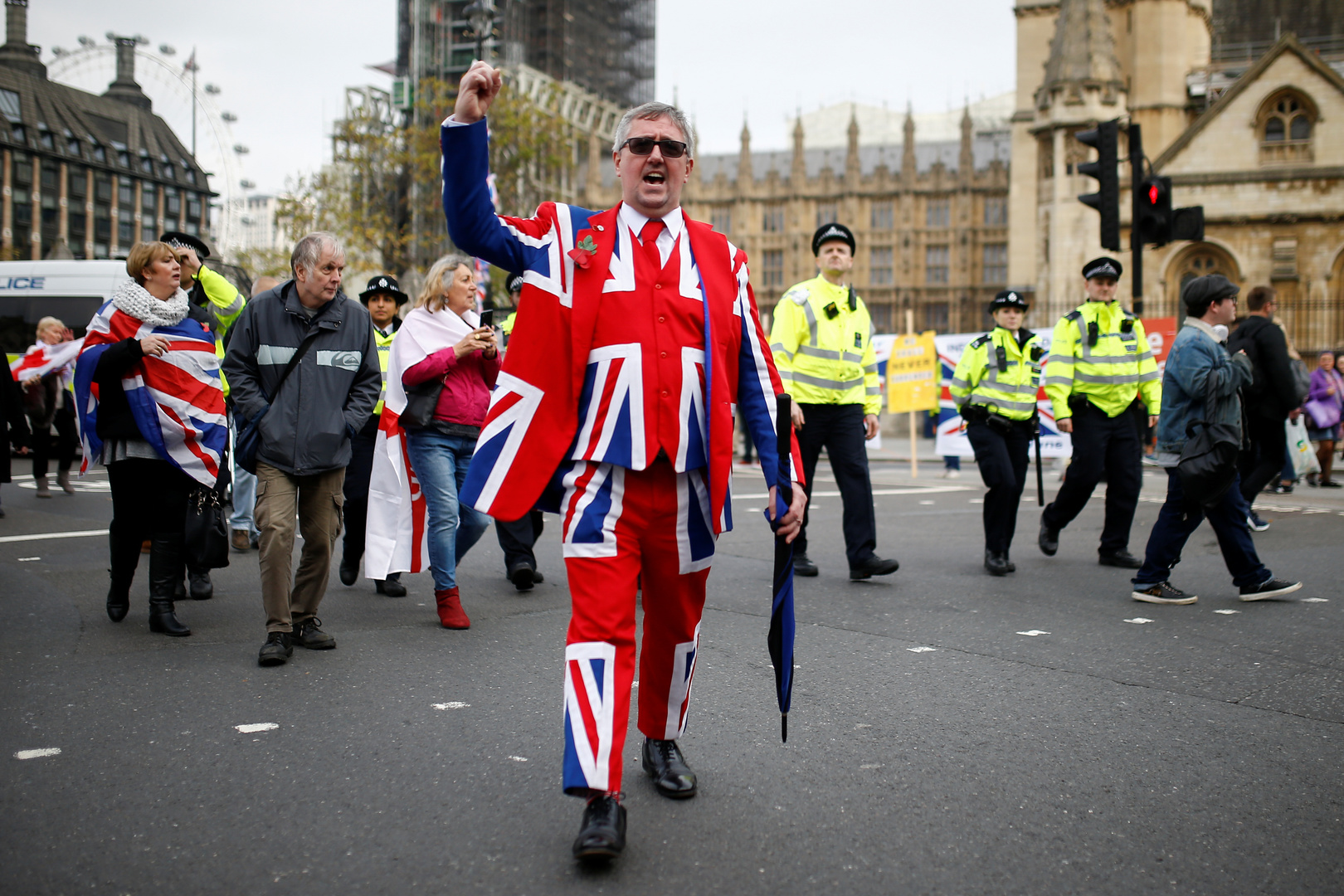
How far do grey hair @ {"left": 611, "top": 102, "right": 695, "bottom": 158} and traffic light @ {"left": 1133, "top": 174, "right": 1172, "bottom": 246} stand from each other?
34.3 feet

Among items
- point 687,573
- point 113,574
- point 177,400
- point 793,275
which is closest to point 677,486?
point 687,573

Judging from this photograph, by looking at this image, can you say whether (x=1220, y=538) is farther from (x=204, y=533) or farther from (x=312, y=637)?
(x=204, y=533)

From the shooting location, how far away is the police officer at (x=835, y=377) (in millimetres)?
7195

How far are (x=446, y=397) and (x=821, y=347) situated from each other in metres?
2.43

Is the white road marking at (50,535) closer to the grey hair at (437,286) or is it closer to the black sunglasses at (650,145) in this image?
the grey hair at (437,286)

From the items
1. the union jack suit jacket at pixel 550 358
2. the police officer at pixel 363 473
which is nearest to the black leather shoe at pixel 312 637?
the police officer at pixel 363 473

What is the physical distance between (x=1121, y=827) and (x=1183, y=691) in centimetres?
165

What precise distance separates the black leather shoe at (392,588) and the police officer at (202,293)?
0.96 meters

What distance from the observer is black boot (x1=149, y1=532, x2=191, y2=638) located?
5641mm

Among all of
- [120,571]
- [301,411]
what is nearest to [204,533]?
[120,571]

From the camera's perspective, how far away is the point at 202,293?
7.92m

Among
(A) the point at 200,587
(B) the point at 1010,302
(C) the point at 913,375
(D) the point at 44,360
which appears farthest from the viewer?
(C) the point at 913,375

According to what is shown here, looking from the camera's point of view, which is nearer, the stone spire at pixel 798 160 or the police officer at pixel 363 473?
the police officer at pixel 363 473

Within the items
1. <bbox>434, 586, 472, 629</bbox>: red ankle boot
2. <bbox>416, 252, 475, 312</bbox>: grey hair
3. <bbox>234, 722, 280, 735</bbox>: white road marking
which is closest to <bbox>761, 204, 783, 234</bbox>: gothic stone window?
<bbox>416, 252, 475, 312</bbox>: grey hair
